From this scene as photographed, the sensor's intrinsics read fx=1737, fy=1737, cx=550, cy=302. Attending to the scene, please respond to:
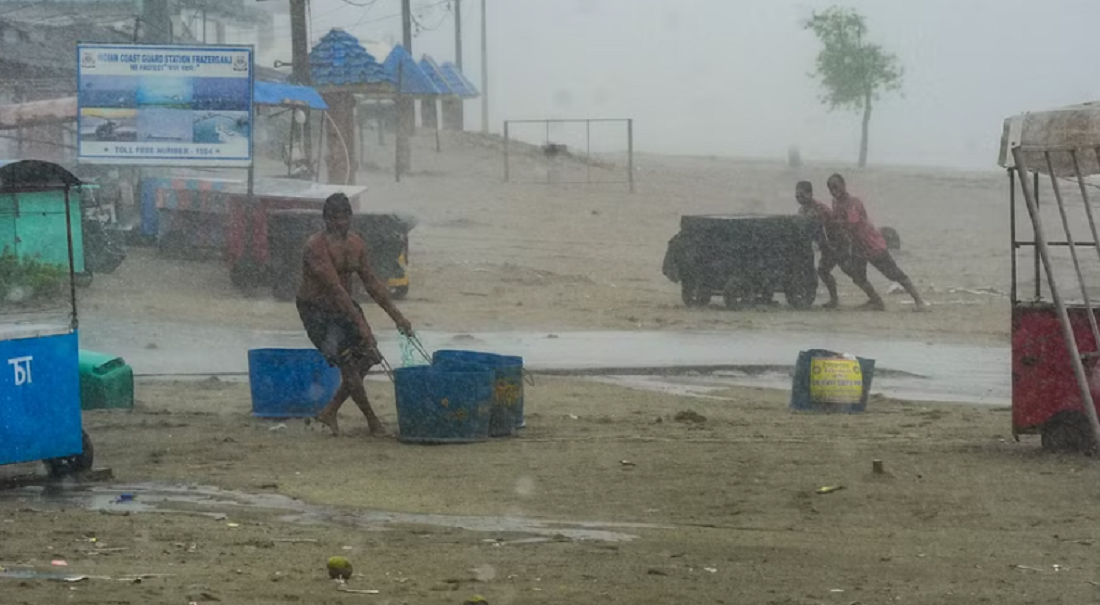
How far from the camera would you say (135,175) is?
97.8 feet

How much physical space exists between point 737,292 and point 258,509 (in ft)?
46.3

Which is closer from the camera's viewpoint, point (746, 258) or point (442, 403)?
point (442, 403)

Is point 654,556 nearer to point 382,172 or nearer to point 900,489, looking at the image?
point 900,489

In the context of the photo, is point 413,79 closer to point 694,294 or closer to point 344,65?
point 344,65

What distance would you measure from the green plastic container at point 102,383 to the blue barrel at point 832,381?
4941mm

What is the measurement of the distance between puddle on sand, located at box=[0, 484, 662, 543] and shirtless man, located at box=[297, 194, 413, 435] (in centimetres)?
228

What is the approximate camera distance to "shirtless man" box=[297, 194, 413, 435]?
11.5 meters

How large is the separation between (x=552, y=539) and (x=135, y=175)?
23350 mm

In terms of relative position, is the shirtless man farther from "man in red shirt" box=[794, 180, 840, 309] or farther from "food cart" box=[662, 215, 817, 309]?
"man in red shirt" box=[794, 180, 840, 309]

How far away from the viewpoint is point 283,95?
28.7m

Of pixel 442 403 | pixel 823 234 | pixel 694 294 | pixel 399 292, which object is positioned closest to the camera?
pixel 442 403

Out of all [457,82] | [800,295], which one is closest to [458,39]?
[457,82]

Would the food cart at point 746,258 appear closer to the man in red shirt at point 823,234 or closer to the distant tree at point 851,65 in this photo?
the man in red shirt at point 823,234

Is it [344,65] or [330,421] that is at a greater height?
A: [344,65]
